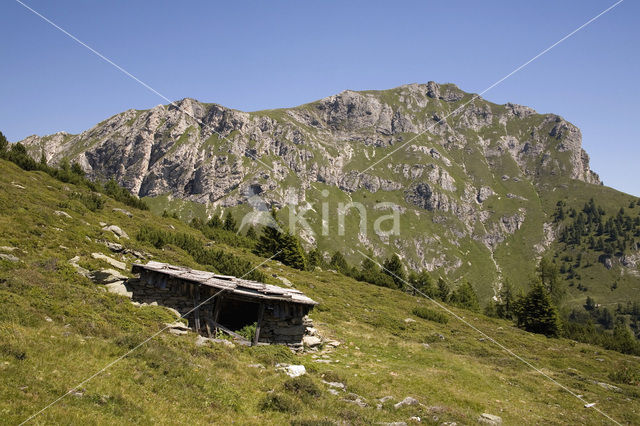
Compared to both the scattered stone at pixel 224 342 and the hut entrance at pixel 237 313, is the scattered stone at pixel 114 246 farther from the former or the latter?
the scattered stone at pixel 224 342

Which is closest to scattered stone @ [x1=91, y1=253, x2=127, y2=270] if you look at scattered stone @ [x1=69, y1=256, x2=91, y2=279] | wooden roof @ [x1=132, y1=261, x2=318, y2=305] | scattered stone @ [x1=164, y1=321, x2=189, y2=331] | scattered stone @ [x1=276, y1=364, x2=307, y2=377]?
scattered stone @ [x1=69, y1=256, x2=91, y2=279]

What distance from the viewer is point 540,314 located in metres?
45.3

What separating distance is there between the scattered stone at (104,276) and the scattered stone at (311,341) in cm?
1153

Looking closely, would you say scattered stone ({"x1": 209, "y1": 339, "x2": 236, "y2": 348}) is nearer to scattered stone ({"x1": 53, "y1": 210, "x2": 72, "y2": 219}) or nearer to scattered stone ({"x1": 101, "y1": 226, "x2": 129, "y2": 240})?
scattered stone ({"x1": 101, "y1": 226, "x2": 129, "y2": 240})

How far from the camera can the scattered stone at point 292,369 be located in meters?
15.6

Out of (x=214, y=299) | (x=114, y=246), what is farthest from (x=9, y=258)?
(x=214, y=299)

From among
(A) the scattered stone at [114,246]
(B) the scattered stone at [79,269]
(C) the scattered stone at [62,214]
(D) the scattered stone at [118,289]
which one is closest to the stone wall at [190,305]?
(D) the scattered stone at [118,289]

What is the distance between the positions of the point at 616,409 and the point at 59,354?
25.1 m

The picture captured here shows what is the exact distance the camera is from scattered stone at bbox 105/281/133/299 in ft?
63.9

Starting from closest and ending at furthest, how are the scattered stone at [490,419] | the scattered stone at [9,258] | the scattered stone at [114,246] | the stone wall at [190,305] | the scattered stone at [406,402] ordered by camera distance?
the scattered stone at [490,419] < the scattered stone at [406,402] < the scattered stone at [9,258] < the stone wall at [190,305] < the scattered stone at [114,246]

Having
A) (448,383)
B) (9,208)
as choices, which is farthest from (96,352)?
(9,208)

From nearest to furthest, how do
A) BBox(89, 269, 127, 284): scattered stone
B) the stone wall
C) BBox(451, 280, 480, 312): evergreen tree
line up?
BBox(89, 269, 127, 284): scattered stone
the stone wall
BBox(451, 280, 480, 312): evergreen tree

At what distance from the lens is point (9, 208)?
24.3 metres

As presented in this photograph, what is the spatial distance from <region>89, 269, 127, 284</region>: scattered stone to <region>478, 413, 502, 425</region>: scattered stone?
19.7 metres
